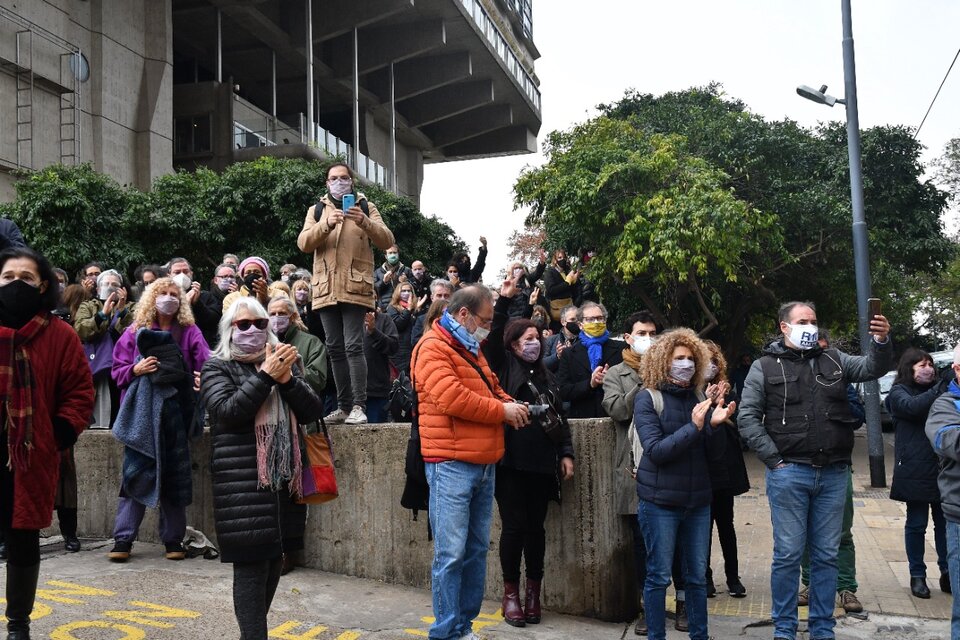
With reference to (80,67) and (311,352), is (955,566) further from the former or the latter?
(80,67)

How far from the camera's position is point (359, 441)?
6.74m

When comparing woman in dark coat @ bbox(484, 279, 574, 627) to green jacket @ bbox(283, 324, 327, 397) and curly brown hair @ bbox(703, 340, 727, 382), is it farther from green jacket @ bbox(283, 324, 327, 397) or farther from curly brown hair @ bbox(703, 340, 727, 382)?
green jacket @ bbox(283, 324, 327, 397)

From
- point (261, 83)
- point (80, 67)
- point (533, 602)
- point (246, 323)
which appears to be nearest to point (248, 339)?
point (246, 323)

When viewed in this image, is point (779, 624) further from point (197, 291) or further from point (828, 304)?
point (828, 304)

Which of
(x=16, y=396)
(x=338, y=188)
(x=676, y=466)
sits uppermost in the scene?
(x=338, y=188)

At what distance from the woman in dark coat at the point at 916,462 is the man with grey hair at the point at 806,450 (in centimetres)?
178

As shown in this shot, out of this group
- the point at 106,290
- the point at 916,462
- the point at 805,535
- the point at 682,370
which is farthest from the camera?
the point at 106,290

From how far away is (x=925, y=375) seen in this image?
22.7 feet

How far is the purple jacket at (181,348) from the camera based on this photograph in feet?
22.1

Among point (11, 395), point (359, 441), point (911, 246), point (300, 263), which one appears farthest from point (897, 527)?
point (300, 263)

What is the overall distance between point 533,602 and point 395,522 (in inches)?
50.4

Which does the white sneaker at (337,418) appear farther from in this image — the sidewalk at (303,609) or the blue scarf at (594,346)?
the blue scarf at (594,346)

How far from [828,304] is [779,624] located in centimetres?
1798

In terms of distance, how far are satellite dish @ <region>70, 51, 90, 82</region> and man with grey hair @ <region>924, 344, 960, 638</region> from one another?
2507 centimetres
